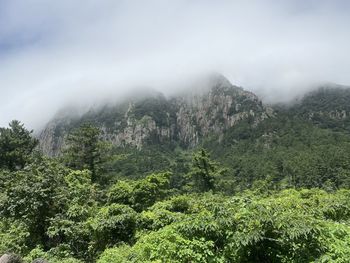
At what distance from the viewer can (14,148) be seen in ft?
148

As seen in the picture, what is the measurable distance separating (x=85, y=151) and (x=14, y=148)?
7090 millimetres

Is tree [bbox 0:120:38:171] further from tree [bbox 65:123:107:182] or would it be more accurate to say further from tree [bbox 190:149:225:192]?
tree [bbox 190:149:225:192]

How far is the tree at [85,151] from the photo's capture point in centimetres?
4672

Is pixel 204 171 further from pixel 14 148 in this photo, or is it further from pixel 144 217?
pixel 144 217

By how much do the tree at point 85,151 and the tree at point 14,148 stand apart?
164 inches

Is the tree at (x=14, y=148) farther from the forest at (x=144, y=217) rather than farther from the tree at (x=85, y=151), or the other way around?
the tree at (x=85, y=151)

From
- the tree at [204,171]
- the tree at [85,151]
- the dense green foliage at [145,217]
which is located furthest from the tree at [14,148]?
the tree at [204,171]

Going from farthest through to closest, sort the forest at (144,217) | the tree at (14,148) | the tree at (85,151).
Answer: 1. the tree at (85,151)
2. the tree at (14,148)
3. the forest at (144,217)

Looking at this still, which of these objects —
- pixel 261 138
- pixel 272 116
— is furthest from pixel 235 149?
pixel 272 116

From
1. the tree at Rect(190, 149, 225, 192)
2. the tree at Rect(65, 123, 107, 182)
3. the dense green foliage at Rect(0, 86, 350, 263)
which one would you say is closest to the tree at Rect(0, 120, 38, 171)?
the dense green foliage at Rect(0, 86, 350, 263)

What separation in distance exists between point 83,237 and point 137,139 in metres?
177

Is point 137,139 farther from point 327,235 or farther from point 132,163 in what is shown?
point 327,235

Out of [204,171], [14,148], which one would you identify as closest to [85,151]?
[14,148]

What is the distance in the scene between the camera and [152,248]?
1061cm
